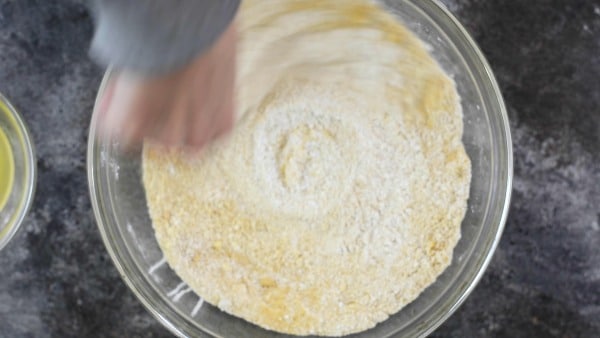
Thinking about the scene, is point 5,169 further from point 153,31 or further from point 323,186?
point 153,31

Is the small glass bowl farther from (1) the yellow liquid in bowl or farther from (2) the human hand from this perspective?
(2) the human hand

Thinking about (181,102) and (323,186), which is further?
(323,186)

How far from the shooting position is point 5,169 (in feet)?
4.43

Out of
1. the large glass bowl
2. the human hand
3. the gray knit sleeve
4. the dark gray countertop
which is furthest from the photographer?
the dark gray countertop

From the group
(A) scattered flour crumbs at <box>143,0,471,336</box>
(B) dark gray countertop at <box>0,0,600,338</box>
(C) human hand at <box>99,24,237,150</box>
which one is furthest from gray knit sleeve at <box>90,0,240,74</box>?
(B) dark gray countertop at <box>0,0,600,338</box>

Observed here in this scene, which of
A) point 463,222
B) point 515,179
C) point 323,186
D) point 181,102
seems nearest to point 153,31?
point 181,102

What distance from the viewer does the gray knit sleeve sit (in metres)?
0.77

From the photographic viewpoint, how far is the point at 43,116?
1327 millimetres

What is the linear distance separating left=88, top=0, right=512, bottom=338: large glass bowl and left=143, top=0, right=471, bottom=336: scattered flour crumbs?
0.9 inches

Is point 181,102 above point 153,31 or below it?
below

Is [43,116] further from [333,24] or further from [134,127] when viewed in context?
[333,24]

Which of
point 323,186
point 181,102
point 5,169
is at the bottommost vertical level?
point 5,169

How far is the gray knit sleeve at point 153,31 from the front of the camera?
30.4 inches

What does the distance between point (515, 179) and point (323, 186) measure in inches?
13.3
